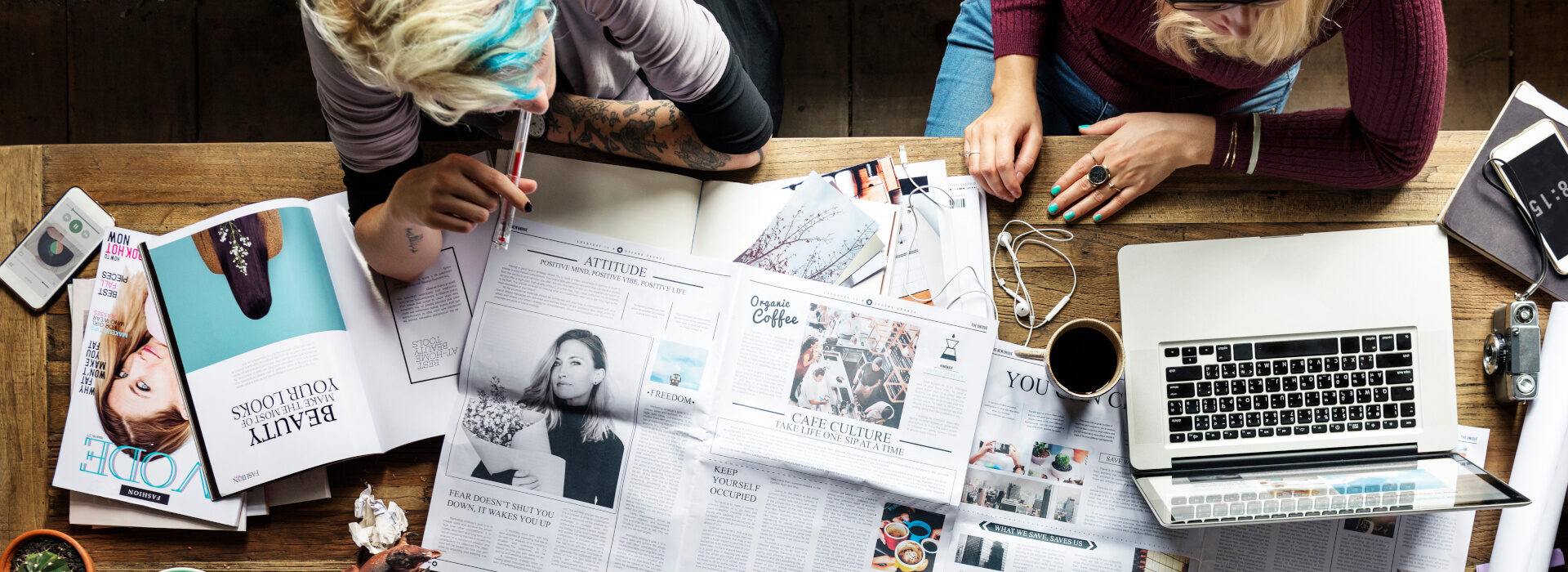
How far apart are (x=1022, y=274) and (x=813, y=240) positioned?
26cm

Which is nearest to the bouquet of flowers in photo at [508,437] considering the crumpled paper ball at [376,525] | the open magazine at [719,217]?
the crumpled paper ball at [376,525]

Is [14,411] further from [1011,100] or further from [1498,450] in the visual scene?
[1498,450]

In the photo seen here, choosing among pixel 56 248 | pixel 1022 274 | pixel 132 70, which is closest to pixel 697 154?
pixel 1022 274

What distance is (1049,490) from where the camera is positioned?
92 centimetres

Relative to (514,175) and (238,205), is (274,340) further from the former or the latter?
(514,175)

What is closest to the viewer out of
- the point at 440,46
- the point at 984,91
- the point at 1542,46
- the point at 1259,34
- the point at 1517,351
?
the point at 440,46

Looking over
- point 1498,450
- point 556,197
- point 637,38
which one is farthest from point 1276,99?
point 556,197

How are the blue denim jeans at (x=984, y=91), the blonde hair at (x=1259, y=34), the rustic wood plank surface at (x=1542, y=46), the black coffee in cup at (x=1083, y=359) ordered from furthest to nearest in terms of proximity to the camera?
the rustic wood plank surface at (x=1542, y=46)
the blue denim jeans at (x=984, y=91)
the black coffee in cup at (x=1083, y=359)
the blonde hair at (x=1259, y=34)

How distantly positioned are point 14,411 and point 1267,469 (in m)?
1.48

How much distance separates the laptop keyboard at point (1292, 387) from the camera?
886mm

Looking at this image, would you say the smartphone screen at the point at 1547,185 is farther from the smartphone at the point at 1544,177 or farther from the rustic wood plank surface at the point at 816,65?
the rustic wood plank surface at the point at 816,65

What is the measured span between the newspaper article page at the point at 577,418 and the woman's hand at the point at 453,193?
13 cm

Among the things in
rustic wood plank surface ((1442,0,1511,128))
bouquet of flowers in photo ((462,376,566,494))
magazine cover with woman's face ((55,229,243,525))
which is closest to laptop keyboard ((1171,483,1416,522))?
bouquet of flowers in photo ((462,376,566,494))

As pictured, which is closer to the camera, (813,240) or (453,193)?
(453,193)
